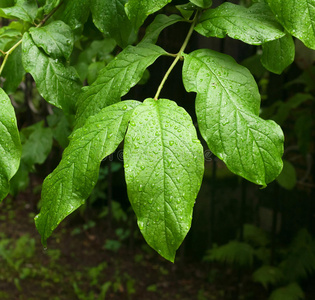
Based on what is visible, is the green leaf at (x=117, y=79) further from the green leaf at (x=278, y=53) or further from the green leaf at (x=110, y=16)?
the green leaf at (x=278, y=53)

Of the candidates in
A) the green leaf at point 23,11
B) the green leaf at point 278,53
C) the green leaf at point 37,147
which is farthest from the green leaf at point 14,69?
the green leaf at point 278,53

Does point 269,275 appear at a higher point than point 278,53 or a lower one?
lower

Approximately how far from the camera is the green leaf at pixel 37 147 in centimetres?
137

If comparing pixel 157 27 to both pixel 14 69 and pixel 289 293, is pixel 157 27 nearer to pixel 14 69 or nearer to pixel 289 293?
pixel 14 69

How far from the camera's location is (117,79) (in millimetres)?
796

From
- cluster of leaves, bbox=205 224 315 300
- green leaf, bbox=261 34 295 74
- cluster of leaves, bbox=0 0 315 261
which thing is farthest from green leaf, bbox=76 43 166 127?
cluster of leaves, bbox=205 224 315 300

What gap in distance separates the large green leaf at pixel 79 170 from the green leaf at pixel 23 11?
407 millimetres

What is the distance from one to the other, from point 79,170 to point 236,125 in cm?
29

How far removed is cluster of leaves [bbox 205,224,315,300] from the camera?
91.7 inches

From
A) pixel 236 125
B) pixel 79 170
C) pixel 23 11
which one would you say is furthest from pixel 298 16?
pixel 23 11

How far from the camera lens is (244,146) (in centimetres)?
64

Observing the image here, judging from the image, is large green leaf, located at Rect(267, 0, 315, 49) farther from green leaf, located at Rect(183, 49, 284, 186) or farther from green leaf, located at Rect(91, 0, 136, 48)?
green leaf, located at Rect(91, 0, 136, 48)

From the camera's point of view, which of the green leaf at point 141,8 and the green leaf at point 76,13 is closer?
the green leaf at point 141,8

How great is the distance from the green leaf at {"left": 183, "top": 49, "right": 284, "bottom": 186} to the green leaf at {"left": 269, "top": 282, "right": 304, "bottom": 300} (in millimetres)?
1916
